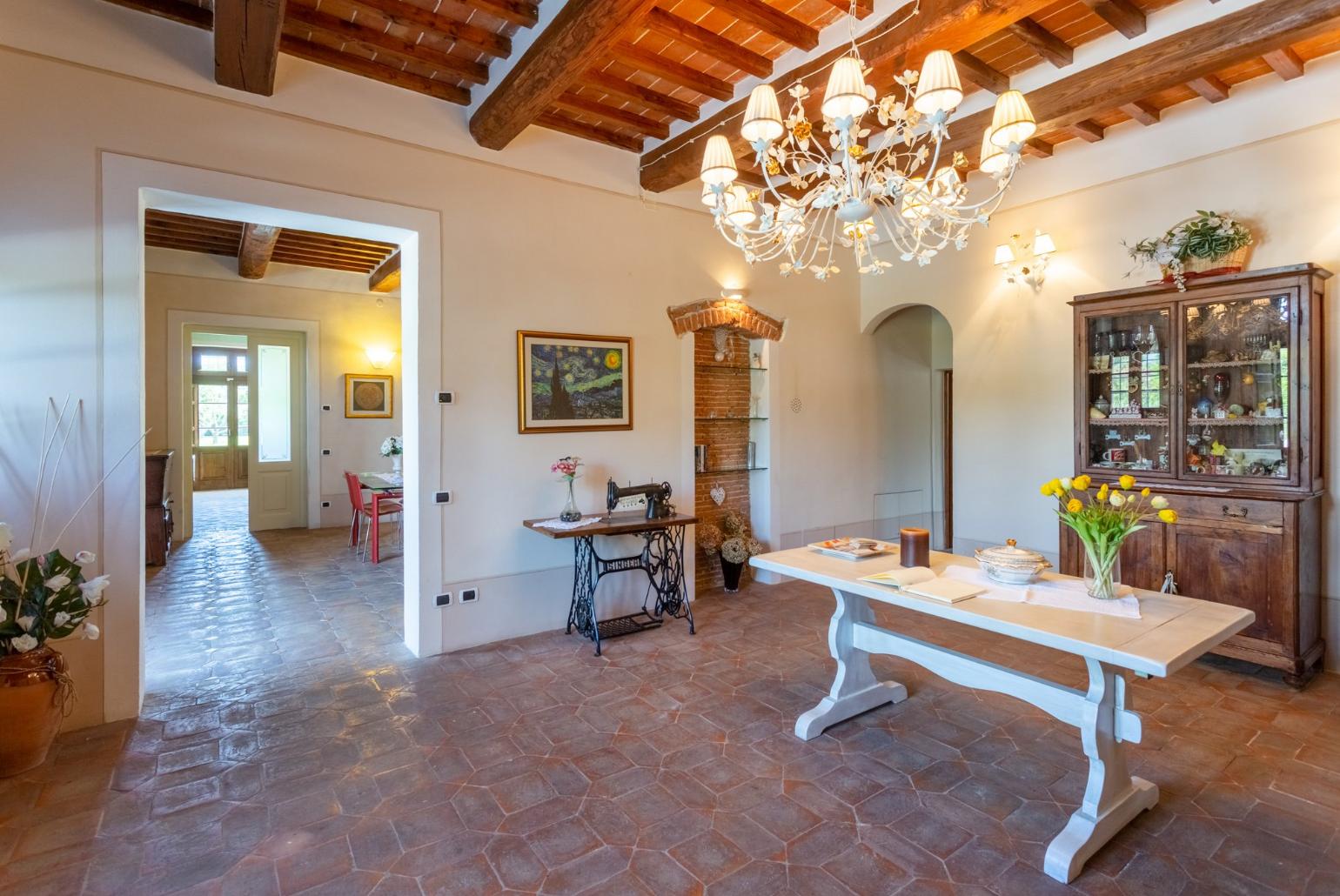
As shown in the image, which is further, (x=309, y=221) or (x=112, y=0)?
(x=309, y=221)

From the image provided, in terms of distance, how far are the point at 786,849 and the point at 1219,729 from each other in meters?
2.34

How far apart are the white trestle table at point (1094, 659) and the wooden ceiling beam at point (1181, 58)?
8.77 feet

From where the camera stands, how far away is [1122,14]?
3182mm

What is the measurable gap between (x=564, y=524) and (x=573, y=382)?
1004 millimetres

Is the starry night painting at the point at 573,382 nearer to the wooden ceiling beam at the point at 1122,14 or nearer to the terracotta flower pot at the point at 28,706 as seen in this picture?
the terracotta flower pot at the point at 28,706

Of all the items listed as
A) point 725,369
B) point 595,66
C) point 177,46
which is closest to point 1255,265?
point 725,369

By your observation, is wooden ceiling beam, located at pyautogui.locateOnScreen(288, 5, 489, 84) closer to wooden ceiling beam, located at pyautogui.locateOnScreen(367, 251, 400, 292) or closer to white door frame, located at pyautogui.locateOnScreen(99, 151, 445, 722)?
white door frame, located at pyautogui.locateOnScreen(99, 151, 445, 722)

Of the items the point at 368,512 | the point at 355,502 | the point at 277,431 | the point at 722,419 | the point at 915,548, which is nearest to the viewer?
the point at 915,548

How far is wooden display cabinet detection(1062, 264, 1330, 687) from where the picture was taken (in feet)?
11.4

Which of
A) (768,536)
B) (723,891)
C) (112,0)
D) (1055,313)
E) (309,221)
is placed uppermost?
(112,0)

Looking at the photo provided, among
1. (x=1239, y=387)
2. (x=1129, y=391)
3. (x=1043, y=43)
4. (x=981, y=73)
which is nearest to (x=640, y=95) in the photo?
(x=981, y=73)

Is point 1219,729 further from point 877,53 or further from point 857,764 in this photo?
point 877,53

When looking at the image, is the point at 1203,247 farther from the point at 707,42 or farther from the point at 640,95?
the point at 640,95

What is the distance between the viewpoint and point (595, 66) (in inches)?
147
